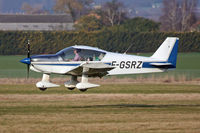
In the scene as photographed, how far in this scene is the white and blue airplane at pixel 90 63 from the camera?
902 inches

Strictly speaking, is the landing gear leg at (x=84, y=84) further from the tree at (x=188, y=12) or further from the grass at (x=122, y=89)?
the tree at (x=188, y=12)

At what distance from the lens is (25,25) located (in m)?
125

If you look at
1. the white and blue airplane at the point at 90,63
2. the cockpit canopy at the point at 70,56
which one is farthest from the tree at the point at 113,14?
the cockpit canopy at the point at 70,56

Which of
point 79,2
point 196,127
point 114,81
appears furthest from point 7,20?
point 196,127

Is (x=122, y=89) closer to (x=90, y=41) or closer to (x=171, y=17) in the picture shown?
(x=90, y=41)

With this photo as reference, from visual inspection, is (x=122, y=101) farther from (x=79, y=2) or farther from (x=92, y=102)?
(x=79, y=2)

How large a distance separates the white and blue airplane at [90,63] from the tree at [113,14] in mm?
103670

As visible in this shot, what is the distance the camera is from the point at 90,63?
23.0m

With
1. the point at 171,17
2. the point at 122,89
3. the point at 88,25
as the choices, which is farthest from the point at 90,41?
the point at 171,17

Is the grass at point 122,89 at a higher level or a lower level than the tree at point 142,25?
higher

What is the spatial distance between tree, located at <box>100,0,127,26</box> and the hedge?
169 ft

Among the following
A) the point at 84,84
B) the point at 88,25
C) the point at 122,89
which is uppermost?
the point at 84,84

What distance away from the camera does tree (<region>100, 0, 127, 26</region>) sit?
131 metres

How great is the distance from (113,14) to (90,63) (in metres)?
111
